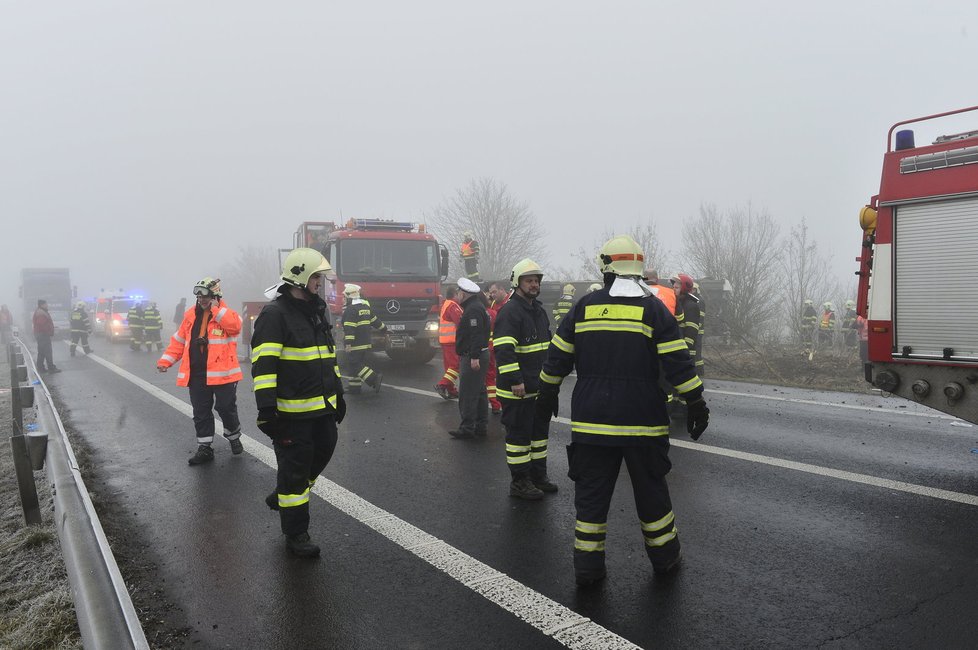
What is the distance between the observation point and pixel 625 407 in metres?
3.73

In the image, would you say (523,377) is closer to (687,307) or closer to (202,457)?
(202,457)

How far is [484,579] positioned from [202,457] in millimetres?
4109

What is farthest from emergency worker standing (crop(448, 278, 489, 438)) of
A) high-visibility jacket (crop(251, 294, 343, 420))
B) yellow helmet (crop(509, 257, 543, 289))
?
high-visibility jacket (crop(251, 294, 343, 420))

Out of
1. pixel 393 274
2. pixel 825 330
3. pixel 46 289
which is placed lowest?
pixel 825 330

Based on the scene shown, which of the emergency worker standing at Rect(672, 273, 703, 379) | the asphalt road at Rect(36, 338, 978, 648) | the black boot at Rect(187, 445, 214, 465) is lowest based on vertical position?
the asphalt road at Rect(36, 338, 978, 648)

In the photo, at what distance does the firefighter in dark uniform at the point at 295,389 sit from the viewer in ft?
14.2

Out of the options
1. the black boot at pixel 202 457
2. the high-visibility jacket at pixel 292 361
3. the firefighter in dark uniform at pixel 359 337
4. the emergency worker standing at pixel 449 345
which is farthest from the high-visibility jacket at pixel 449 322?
the high-visibility jacket at pixel 292 361

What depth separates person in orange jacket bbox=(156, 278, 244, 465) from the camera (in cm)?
696

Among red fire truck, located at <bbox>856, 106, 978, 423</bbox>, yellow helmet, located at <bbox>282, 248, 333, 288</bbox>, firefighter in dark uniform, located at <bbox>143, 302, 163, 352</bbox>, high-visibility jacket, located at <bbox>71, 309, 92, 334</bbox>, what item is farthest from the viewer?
firefighter in dark uniform, located at <bbox>143, 302, 163, 352</bbox>

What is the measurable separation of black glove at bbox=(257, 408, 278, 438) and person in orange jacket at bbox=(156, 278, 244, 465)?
2889 millimetres

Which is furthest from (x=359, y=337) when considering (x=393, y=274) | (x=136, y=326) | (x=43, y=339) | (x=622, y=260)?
(x=136, y=326)

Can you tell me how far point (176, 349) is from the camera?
23.5 ft

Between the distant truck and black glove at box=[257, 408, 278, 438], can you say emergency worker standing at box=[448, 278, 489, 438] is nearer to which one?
black glove at box=[257, 408, 278, 438]

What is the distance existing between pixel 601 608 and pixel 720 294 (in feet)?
54.0
